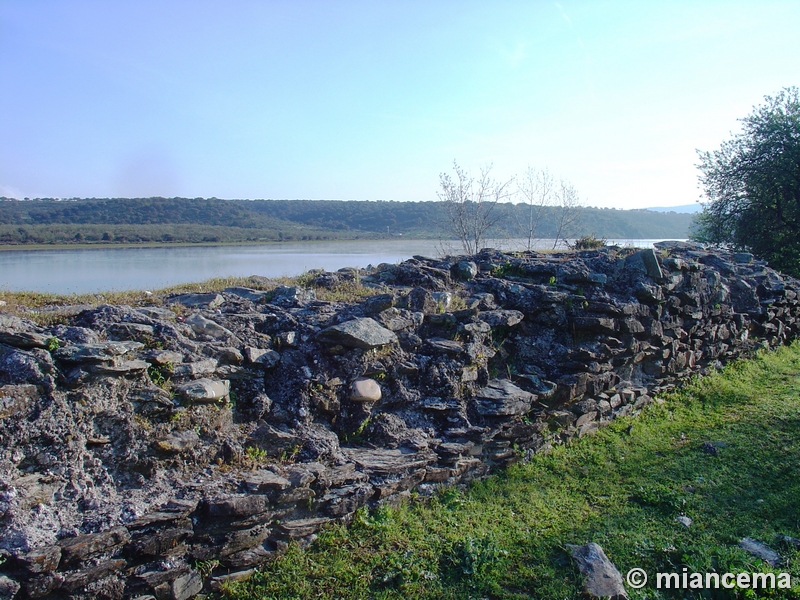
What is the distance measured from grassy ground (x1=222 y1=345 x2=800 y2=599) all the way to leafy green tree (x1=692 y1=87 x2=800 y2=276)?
11413 millimetres

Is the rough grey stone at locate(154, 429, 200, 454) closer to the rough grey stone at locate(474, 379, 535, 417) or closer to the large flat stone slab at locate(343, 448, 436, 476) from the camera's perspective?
the large flat stone slab at locate(343, 448, 436, 476)

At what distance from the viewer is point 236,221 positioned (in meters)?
25.3

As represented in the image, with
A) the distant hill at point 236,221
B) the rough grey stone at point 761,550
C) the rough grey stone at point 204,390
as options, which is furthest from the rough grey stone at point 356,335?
the distant hill at point 236,221

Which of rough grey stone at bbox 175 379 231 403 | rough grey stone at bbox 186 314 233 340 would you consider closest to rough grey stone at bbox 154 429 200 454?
rough grey stone at bbox 175 379 231 403

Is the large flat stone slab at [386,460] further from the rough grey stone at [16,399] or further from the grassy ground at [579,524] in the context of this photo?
the rough grey stone at [16,399]

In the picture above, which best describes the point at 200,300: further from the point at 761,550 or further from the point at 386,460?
the point at 761,550

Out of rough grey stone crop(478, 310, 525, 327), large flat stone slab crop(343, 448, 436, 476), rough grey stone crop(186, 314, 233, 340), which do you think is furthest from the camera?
rough grey stone crop(478, 310, 525, 327)

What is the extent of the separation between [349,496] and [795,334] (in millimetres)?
11885

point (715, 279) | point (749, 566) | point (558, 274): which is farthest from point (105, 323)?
point (715, 279)

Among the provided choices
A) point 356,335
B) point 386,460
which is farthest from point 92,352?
point 386,460

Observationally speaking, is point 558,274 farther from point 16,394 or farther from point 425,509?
point 16,394

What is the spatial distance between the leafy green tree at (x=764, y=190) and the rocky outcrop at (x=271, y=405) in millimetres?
11030

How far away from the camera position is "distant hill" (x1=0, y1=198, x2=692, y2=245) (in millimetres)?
14311

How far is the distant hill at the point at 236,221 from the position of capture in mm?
14311
